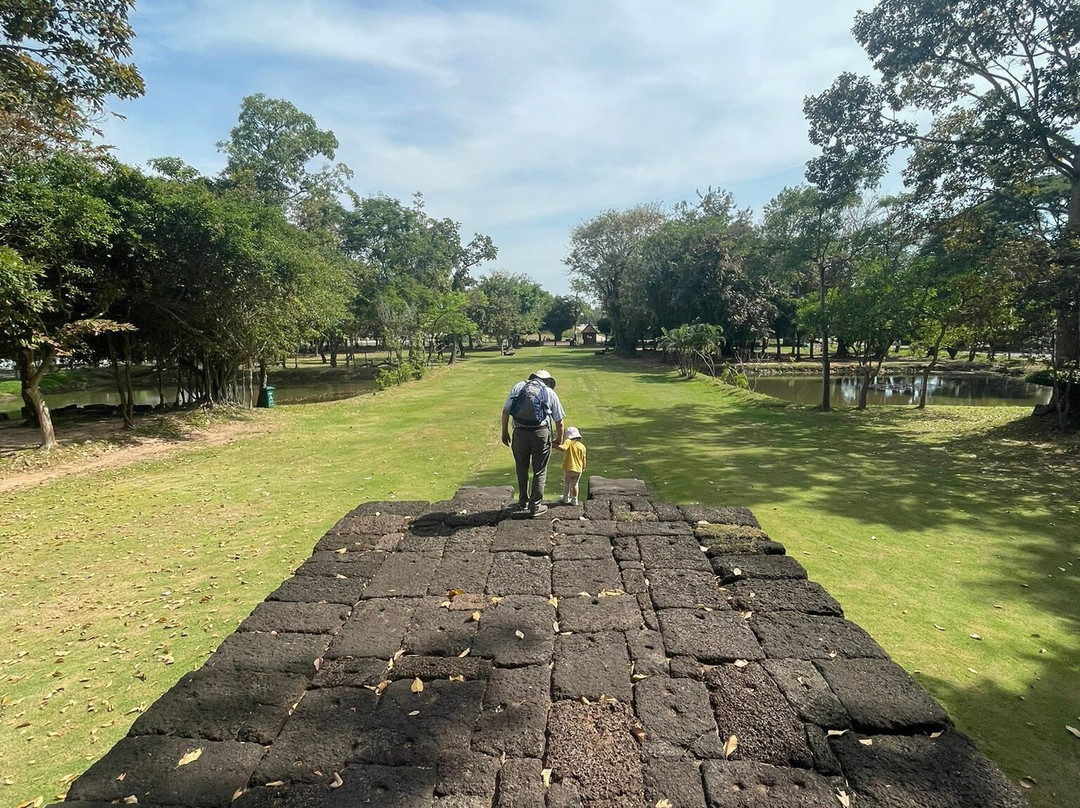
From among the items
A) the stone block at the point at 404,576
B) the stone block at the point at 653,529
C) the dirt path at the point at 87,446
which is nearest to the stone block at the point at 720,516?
the stone block at the point at 653,529

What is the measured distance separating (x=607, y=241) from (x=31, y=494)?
4325cm

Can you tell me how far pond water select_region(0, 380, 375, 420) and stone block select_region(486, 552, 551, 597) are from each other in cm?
2023

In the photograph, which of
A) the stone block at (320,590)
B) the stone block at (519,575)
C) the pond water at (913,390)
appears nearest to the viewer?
the stone block at (320,590)

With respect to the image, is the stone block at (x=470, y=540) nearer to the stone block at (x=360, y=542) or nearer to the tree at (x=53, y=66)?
the stone block at (x=360, y=542)

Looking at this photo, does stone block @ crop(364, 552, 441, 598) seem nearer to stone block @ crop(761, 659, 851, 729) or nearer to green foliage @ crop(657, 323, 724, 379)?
stone block @ crop(761, 659, 851, 729)

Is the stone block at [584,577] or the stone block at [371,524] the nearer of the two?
the stone block at [584,577]

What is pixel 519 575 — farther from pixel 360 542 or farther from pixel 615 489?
pixel 615 489

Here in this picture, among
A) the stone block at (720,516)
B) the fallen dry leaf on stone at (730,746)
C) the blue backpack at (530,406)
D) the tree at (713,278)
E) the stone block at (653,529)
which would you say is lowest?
the fallen dry leaf on stone at (730,746)

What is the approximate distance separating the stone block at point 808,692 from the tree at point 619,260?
→ 129 ft

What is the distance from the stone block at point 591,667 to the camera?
9.70 feet

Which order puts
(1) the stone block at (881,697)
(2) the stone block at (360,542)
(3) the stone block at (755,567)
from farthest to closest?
(2) the stone block at (360,542), (3) the stone block at (755,567), (1) the stone block at (881,697)

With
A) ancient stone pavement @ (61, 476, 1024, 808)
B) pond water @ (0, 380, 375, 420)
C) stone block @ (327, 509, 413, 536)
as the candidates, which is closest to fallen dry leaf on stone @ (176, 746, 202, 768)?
ancient stone pavement @ (61, 476, 1024, 808)

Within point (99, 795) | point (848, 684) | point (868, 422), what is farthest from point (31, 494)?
point (868, 422)

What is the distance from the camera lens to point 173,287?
543 inches
